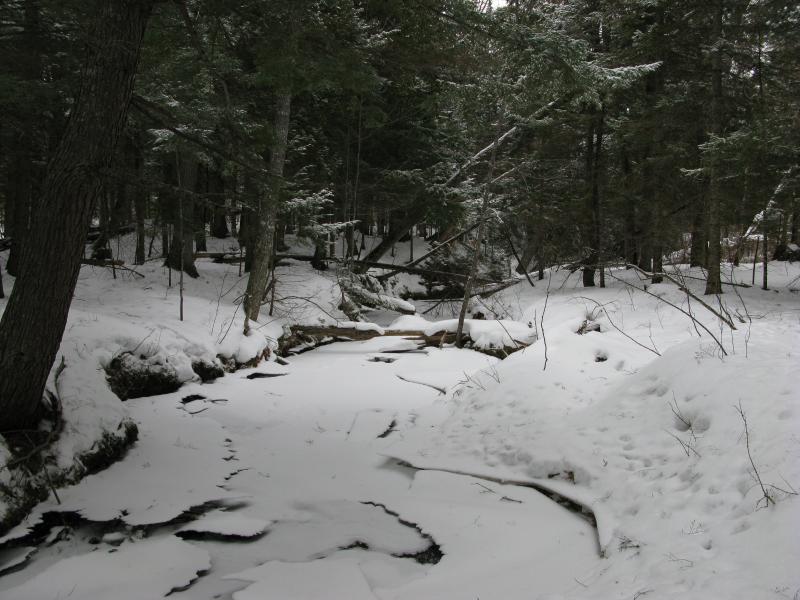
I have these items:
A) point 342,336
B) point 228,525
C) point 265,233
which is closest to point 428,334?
point 342,336

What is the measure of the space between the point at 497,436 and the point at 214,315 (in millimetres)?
6994

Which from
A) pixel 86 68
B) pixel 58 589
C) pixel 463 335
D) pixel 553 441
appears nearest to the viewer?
pixel 58 589

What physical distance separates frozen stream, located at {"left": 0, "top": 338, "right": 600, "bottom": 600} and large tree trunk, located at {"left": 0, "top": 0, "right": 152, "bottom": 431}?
1324 mm

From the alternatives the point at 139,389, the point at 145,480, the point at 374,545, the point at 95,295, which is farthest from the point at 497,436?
the point at 95,295

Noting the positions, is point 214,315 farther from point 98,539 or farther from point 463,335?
point 98,539

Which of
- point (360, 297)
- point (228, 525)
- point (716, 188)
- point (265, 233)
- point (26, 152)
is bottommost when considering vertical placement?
point (228, 525)

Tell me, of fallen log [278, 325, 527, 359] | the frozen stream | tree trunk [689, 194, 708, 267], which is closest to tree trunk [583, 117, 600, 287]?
tree trunk [689, 194, 708, 267]

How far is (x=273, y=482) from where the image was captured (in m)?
4.85

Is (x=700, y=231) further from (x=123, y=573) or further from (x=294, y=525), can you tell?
(x=123, y=573)

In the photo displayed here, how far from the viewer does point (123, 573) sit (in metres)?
3.22

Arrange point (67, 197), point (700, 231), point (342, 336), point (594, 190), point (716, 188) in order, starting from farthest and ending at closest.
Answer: point (594, 190) → point (700, 231) → point (342, 336) → point (716, 188) → point (67, 197)

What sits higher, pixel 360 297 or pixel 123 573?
pixel 360 297

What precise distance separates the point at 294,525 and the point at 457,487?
1607 millimetres

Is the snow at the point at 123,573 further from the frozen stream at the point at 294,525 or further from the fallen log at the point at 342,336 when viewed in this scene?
the fallen log at the point at 342,336
